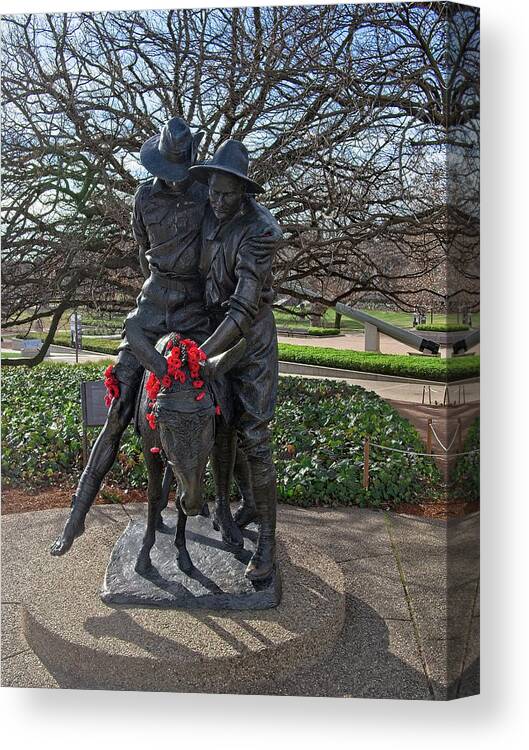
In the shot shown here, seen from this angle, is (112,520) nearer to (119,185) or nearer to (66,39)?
(119,185)

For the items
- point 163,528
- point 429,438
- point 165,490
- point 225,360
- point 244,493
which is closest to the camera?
point 225,360

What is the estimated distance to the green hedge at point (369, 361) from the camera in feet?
28.4

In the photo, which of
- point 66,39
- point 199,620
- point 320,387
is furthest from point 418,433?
point 66,39

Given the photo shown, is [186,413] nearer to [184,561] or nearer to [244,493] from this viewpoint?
[184,561]

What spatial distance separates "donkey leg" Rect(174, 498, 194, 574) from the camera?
4203 mm

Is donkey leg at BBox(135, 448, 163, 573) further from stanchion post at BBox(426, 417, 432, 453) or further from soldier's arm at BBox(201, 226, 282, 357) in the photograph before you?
stanchion post at BBox(426, 417, 432, 453)

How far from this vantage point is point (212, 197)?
12.3ft

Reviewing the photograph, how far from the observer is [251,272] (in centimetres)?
374

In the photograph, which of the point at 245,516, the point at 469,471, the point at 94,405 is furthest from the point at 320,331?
the point at 245,516

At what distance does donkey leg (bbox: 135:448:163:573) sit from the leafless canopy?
4.52 m

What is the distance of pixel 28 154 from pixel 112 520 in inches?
171

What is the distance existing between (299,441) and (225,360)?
446 centimetres

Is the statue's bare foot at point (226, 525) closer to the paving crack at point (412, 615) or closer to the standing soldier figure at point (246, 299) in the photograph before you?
the standing soldier figure at point (246, 299)

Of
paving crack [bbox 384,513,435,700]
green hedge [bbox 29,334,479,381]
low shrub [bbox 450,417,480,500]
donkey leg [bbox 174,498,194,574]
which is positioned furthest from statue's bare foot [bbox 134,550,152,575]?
green hedge [bbox 29,334,479,381]
